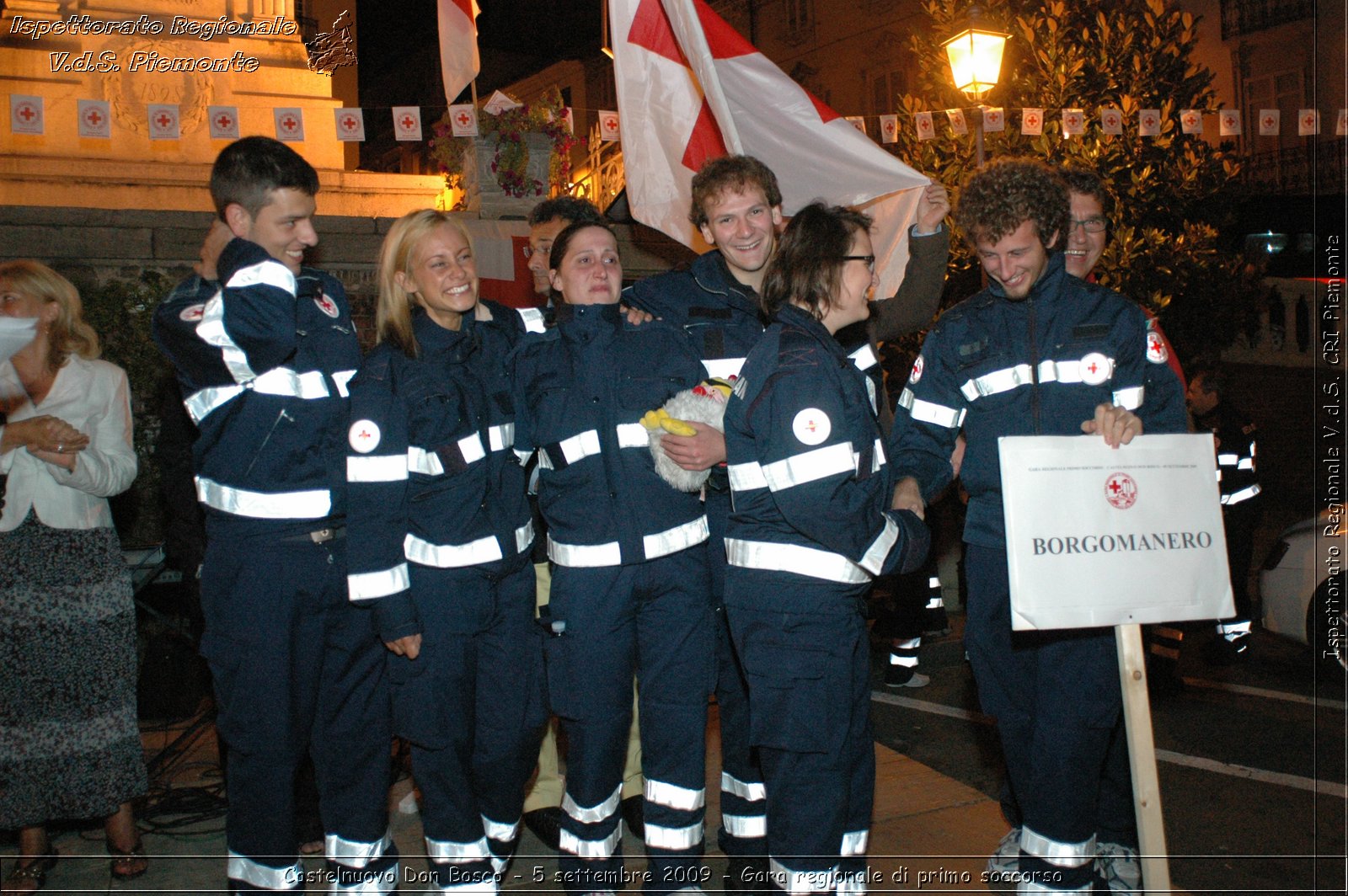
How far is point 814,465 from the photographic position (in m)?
3.19

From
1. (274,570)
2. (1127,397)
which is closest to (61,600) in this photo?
(274,570)

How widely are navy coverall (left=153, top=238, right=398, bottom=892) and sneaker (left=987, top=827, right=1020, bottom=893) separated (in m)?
2.16

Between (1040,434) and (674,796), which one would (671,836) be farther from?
(1040,434)

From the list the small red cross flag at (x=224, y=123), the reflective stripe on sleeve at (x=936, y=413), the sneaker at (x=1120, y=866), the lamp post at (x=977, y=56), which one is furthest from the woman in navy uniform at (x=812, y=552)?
the small red cross flag at (x=224, y=123)

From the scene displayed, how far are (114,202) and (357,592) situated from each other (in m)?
9.99

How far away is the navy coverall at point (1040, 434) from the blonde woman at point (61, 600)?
10.2 ft

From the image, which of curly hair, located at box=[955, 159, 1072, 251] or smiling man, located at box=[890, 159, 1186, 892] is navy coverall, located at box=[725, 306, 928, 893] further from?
curly hair, located at box=[955, 159, 1072, 251]

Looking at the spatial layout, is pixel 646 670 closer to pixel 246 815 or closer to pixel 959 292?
pixel 246 815

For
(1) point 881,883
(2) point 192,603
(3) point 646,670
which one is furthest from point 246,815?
(1) point 881,883

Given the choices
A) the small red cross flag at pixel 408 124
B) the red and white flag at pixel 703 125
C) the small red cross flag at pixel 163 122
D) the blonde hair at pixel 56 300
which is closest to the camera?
the blonde hair at pixel 56 300

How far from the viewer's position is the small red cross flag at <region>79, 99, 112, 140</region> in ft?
29.0

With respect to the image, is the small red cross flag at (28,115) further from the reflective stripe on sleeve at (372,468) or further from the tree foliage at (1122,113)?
the tree foliage at (1122,113)

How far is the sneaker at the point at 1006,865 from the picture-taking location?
13.2 feet

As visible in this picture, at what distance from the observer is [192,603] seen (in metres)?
5.02
